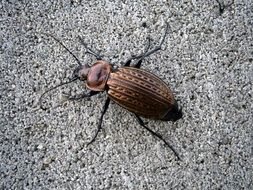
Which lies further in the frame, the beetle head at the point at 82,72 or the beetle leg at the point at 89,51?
the beetle leg at the point at 89,51

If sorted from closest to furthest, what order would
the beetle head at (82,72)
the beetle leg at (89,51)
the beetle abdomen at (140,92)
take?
the beetle abdomen at (140,92) → the beetle head at (82,72) → the beetle leg at (89,51)

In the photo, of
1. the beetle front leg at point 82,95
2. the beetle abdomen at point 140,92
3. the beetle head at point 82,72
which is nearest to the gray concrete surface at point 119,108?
the beetle front leg at point 82,95

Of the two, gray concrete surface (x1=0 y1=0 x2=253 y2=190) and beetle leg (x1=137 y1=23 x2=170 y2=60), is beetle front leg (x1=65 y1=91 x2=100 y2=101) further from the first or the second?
beetle leg (x1=137 y1=23 x2=170 y2=60)

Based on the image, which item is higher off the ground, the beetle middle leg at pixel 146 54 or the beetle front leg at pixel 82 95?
the beetle middle leg at pixel 146 54

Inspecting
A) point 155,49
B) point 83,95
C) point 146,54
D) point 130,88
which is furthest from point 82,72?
point 155,49

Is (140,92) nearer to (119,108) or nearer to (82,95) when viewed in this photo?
(119,108)

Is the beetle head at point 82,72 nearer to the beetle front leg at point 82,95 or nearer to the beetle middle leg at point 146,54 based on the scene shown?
the beetle front leg at point 82,95

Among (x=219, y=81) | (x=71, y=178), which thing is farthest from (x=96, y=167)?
(x=219, y=81)
